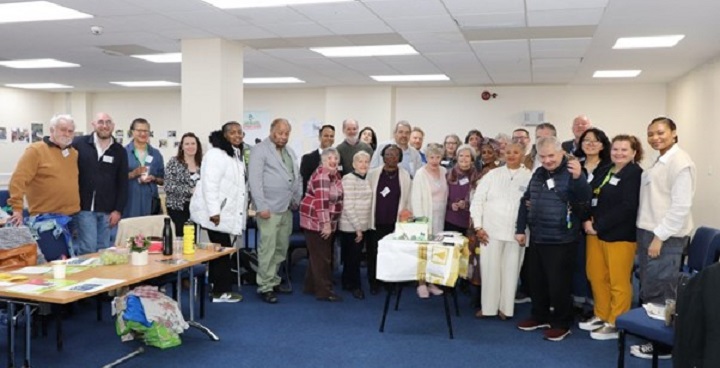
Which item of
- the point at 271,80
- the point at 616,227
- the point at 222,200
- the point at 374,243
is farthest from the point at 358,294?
the point at 271,80

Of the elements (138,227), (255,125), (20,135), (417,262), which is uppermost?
(255,125)

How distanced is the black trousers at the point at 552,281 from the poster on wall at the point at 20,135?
12.3m

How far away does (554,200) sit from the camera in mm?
4109

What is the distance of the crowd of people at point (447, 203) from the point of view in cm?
402

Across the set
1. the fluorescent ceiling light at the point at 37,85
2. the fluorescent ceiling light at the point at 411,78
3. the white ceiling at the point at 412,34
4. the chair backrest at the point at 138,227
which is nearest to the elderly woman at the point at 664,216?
the white ceiling at the point at 412,34

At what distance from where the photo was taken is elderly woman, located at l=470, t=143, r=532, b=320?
4457 mm

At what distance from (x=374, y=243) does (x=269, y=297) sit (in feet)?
3.60

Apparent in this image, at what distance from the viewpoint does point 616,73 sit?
8.95m

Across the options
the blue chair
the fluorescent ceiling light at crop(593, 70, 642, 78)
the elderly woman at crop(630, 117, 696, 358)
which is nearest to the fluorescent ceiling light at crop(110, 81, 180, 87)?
the fluorescent ceiling light at crop(593, 70, 642, 78)

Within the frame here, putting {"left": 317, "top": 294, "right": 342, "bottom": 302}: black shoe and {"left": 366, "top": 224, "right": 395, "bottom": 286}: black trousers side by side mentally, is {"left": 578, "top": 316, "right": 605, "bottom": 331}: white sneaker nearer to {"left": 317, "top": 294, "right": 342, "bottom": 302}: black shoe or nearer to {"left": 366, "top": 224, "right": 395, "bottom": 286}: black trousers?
{"left": 366, "top": 224, "right": 395, "bottom": 286}: black trousers

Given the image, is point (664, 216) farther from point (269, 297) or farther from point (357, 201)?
point (269, 297)

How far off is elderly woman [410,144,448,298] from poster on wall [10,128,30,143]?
11.2 metres

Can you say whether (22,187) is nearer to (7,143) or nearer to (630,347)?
(630,347)

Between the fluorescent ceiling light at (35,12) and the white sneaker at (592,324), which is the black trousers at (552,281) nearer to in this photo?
the white sneaker at (592,324)
